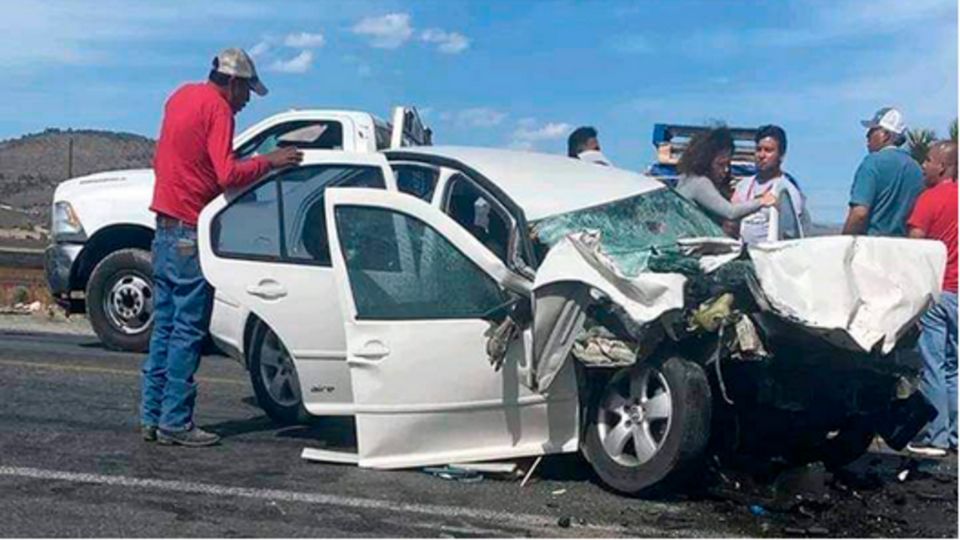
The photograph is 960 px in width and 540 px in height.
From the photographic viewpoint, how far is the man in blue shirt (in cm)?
857

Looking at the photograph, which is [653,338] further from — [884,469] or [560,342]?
[884,469]

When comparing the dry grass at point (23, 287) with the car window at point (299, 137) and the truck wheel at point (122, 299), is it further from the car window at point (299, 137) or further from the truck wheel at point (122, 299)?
the car window at point (299, 137)

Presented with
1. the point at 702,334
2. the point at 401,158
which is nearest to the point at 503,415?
the point at 702,334

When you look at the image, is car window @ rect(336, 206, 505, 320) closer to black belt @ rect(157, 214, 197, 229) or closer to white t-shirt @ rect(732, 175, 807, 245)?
black belt @ rect(157, 214, 197, 229)

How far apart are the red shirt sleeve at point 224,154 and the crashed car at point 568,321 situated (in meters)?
0.13

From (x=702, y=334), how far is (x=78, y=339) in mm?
7824

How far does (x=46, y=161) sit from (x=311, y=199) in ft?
150

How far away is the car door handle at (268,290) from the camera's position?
23.2 ft

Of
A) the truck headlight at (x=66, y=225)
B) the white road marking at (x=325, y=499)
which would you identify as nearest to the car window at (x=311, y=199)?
the white road marking at (x=325, y=499)

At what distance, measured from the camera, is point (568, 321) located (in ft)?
20.7

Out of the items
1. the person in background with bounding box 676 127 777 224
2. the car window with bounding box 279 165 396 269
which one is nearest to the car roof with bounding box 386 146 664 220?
the car window with bounding box 279 165 396 269

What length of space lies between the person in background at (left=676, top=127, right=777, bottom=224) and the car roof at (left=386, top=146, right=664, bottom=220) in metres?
0.42

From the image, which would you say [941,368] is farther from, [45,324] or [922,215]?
[45,324]

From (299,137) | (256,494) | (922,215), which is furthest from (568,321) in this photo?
(299,137)
